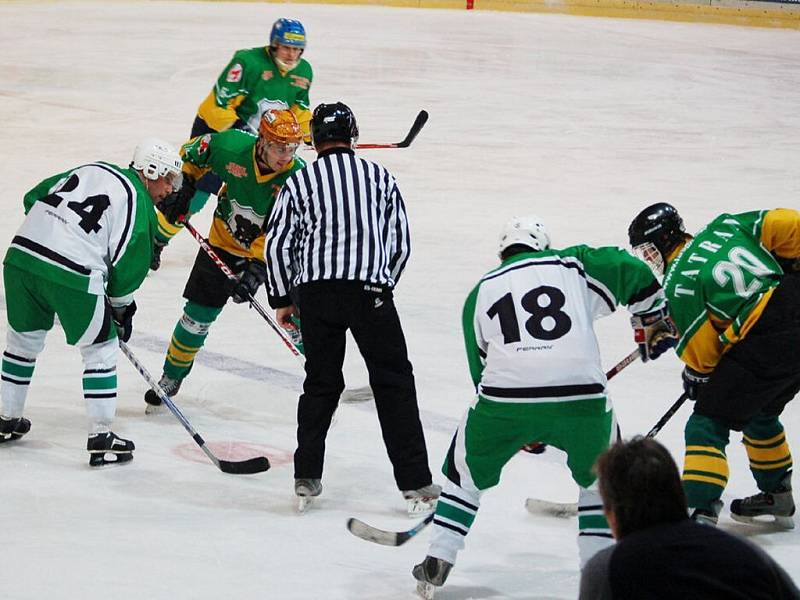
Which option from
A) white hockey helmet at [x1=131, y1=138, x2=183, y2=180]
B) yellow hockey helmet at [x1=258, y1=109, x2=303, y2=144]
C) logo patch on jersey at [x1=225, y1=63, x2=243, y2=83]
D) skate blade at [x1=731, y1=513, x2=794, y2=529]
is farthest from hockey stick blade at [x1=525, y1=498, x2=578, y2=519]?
logo patch on jersey at [x1=225, y1=63, x2=243, y2=83]

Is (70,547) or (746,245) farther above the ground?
(746,245)

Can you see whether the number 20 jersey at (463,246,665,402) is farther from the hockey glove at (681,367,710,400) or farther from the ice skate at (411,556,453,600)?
the hockey glove at (681,367,710,400)

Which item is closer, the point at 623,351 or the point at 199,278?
the point at 199,278

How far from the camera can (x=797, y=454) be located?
4.47 meters

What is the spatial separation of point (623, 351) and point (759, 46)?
34.9 ft

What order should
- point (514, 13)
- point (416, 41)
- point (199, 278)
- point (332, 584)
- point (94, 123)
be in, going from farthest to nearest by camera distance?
1. point (514, 13)
2. point (416, 41)
3. point (94, 123)
4. point (199, 278)
5. point (332, 584)

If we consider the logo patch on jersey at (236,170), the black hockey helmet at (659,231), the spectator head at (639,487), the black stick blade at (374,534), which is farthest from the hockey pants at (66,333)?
the spectator head at (639,487)

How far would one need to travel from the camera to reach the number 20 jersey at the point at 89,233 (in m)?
4.03

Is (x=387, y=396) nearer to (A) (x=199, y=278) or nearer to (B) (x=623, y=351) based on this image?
(A) (x=199, y=278)

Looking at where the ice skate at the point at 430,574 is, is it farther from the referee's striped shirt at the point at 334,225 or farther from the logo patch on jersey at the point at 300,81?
the logo patch on jersey at the point at 300,81

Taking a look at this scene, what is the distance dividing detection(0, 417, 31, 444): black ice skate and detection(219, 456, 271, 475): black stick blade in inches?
25.8

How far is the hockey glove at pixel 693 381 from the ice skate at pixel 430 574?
36.7 inches

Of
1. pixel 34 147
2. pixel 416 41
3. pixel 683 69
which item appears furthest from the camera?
pixel 416 41

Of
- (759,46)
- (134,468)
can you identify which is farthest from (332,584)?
(759,46)
